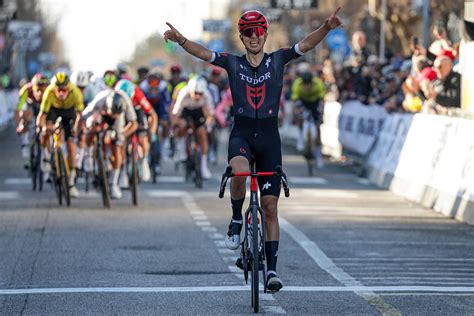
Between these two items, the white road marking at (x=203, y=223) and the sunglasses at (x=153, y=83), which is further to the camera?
the sunglasses at (x=153, y=83)

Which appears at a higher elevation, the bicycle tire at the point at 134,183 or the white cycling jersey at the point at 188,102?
the white cycling jersey at the point at 188,102

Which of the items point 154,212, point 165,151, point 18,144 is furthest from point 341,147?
point 154,212

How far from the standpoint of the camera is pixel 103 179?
2181cm

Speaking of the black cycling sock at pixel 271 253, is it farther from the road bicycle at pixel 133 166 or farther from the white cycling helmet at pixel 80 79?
the white cycling helmet at pixel 80 79

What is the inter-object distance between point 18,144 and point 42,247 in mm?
28539

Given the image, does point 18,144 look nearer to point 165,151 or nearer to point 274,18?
point 165,151

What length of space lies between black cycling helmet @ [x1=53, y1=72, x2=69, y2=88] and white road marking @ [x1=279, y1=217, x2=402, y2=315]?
4.08m

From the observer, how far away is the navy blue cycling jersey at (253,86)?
39.8 ft

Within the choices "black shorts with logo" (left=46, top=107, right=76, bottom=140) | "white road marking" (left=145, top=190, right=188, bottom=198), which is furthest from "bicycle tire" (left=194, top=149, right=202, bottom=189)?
"black shorts with logo" (left=46, top=107, right=76, bottom=140)

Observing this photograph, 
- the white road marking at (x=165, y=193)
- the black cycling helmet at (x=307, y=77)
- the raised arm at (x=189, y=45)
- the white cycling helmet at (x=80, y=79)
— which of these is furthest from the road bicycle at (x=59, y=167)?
the raised arm at (x=189, y=45)

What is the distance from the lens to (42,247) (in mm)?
16250

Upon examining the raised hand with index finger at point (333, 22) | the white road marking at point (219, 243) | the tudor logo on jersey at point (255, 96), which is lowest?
the white road marking at point (219, 243)

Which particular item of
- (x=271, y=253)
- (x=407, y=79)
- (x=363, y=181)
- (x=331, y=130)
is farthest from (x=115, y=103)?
(x=331, y=130)

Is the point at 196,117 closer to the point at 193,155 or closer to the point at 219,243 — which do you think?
the point at 193,155
